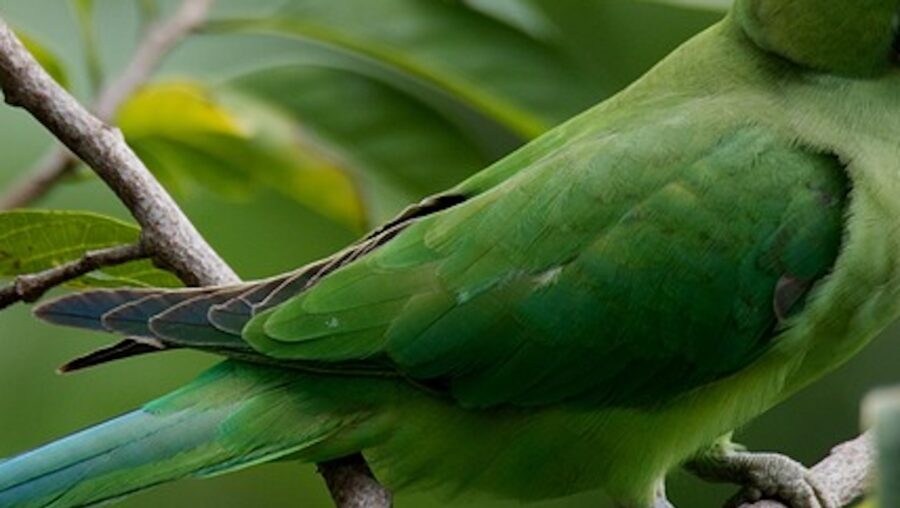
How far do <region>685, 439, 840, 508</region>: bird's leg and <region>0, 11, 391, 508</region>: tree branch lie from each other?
0.69 metres

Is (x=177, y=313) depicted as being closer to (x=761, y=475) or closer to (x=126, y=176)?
(x=126, y=176)

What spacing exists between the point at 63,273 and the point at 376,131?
1.09m

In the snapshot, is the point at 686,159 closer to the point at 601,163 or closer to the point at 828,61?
the point at 601,163

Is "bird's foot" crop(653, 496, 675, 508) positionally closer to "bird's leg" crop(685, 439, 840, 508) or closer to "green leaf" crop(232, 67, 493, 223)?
"bird's leg" crop(685, 439, 840, 508)

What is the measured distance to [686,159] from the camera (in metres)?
3.12

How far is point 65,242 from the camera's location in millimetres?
3178

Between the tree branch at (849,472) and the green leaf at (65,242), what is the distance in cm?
117

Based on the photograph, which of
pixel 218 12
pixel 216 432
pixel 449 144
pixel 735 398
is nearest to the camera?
pixel 216 432

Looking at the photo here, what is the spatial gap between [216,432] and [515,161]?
0.73m

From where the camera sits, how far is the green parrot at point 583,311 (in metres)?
2.99

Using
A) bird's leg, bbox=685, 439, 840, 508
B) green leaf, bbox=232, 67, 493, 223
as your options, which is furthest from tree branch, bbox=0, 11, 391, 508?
green leaf, bbox=232, 67, 493, 223

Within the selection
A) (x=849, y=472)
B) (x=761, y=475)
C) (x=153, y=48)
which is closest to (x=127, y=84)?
(x=153, y=48)

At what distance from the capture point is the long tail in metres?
2.81

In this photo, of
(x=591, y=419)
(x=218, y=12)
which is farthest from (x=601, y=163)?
(x=218, y=12)
